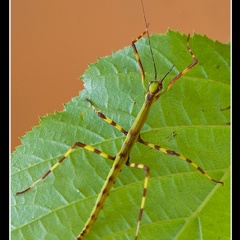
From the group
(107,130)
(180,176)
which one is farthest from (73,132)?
(180,176)
